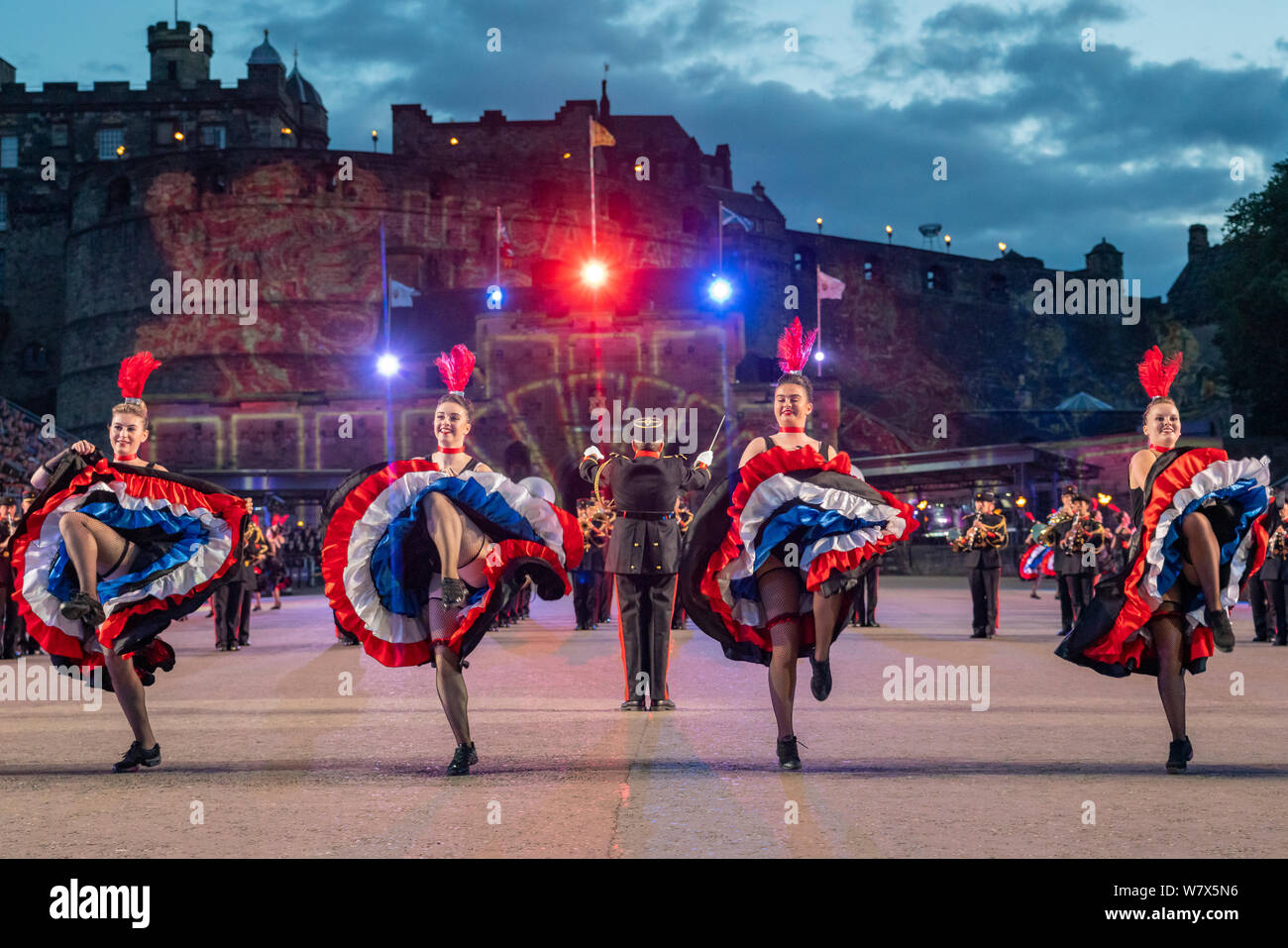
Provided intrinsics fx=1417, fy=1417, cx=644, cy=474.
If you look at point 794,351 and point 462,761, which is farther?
point 794,351

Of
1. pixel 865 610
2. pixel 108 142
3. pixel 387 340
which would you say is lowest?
pixel 865 610

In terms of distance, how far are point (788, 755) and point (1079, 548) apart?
11683 mm

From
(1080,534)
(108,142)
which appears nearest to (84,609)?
(1080,534)

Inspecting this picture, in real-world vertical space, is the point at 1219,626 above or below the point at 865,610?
above

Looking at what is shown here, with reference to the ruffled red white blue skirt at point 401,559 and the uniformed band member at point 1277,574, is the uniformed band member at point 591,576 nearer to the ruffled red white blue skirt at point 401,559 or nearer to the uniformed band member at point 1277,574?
the uniformed band member at point 1277,574

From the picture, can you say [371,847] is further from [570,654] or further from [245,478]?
[245,478]

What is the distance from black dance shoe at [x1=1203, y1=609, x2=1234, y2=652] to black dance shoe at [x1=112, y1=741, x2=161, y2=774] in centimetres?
542

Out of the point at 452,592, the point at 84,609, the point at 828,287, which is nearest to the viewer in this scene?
the point at 452,592

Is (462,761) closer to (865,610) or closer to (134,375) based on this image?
(134,375)

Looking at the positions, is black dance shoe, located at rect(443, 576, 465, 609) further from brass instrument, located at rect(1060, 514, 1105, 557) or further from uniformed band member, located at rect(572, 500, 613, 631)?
brass instrument, located at rect(1060, 514, 1105, 557)

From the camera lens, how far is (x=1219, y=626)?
23.2 feet

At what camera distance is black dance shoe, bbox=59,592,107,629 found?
23.0 ft

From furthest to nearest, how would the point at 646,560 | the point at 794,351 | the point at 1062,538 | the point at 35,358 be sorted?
the point at 35,358, the point at 1062,538, the point at 646,560, the point at 794,351

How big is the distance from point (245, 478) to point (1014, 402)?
4643cm
